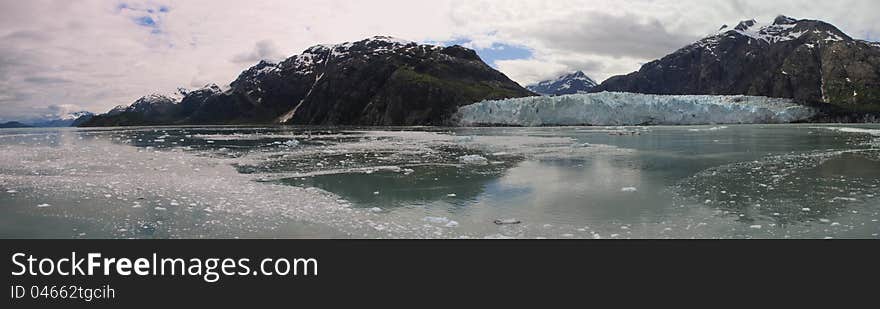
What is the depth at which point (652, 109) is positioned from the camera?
8525 cm

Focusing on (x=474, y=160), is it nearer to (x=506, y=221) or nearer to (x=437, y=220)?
(x=437, y=220)

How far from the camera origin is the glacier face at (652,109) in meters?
84.1

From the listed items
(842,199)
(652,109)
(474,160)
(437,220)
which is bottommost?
(437,220)

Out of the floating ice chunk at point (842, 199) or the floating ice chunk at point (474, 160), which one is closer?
the floating ice chunk at point (842, 199)

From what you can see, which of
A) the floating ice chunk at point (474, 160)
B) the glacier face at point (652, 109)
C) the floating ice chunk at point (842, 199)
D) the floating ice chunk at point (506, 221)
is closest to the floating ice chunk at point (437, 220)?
the floating ice chunk at point (506, 221)

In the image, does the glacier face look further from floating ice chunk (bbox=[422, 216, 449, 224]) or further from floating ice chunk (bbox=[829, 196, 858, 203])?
floating ice chunk (bbox=[422, 216, 449, 224])

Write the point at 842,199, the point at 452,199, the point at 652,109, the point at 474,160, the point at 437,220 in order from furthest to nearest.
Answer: the point at 652,109, the point at 474,160, the point at 452,199, the point at 842,199, the point at 437,220

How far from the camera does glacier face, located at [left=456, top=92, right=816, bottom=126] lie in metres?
84.1

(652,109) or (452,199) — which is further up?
(652,109)

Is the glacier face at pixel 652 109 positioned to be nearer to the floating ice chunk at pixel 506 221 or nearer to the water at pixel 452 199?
the water at pixel 452 199

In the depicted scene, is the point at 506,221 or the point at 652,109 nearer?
the point at 506,221

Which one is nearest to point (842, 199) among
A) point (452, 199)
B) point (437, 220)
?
point (452, 199)

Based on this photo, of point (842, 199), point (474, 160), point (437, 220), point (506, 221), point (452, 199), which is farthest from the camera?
point (474, 160)

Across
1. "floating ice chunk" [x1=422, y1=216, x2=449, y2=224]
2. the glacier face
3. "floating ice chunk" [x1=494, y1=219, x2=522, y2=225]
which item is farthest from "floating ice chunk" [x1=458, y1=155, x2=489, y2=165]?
the glacier face
